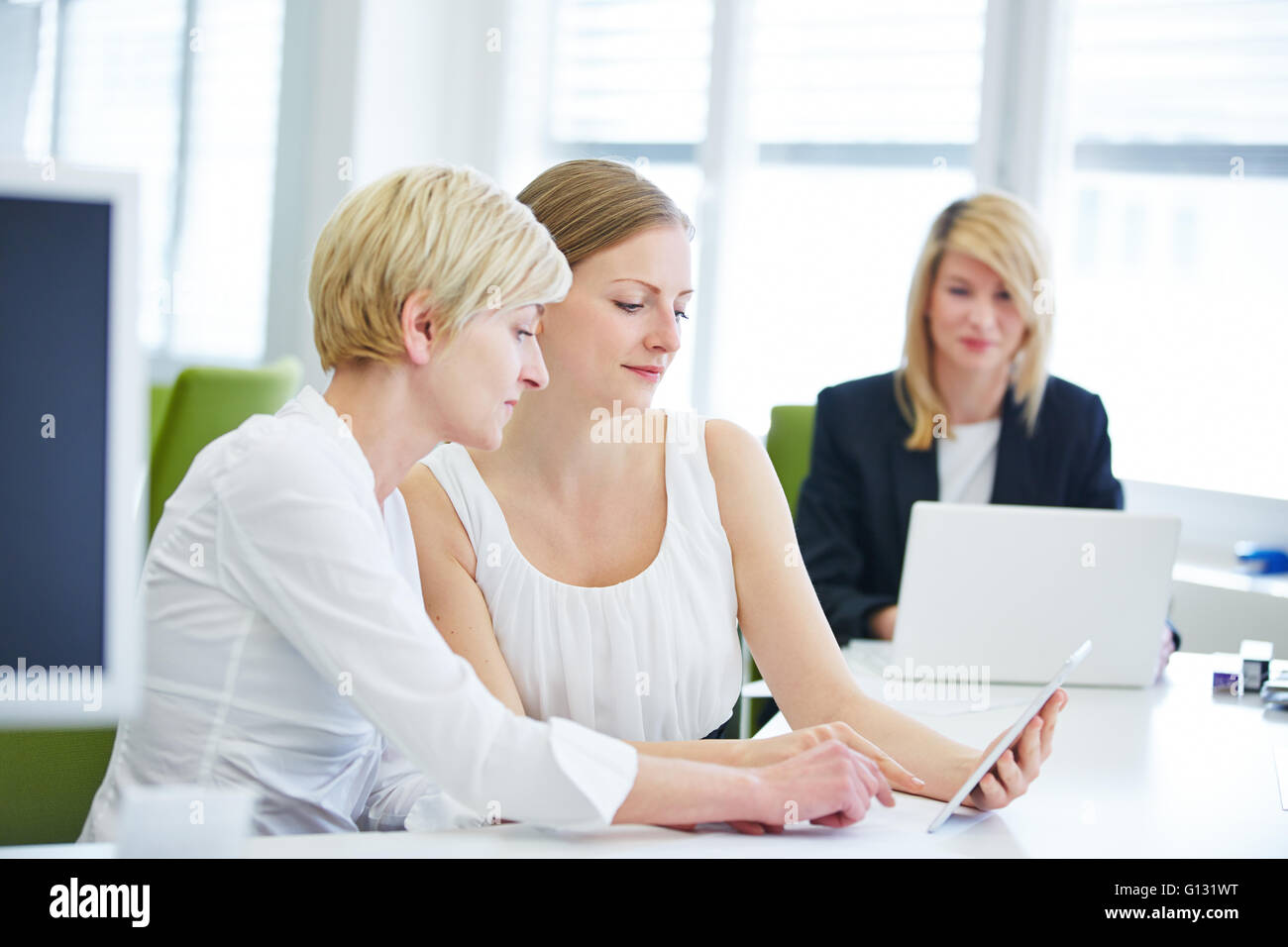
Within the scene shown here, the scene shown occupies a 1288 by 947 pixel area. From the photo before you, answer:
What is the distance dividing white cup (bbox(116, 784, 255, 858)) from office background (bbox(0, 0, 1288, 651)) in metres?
2.54

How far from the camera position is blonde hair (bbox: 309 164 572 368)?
3.89ft

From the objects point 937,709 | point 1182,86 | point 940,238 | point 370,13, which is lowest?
point 937,709

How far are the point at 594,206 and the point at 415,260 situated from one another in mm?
395

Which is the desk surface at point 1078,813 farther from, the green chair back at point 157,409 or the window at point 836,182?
the window at point 836,182

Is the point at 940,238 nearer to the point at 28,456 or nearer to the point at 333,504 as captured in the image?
the point at 333,504

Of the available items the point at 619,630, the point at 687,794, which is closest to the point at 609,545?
the point at 619,630

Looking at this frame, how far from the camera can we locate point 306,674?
45.1 inches

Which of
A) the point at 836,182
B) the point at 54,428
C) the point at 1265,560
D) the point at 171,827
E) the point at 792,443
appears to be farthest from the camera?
the point at 836,182

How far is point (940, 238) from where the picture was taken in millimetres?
2572

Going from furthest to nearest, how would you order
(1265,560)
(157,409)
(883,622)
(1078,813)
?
(157,409)
(1265,560)
(883,622)
(1078,813)

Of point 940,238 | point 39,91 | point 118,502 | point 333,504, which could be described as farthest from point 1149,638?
point 39,91

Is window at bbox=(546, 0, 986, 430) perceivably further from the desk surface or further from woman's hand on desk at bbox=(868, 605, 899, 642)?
the desk surface

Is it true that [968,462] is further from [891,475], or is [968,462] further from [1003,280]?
[1003,280]
